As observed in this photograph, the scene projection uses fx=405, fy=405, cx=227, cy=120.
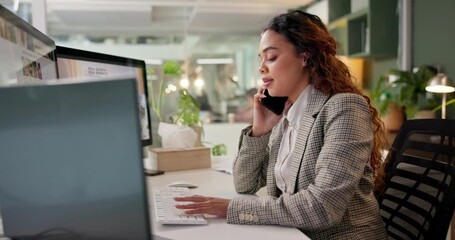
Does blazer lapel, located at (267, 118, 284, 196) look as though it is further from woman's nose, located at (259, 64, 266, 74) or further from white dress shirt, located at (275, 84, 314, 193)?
woman's nose, located at (259, 64, 266, 74)

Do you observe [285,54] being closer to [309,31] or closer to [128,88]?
[309,31]

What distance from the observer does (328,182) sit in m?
0.92

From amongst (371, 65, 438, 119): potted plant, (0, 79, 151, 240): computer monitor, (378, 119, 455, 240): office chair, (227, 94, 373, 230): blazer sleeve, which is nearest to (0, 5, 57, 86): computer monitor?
(0, 79, 151, 240): computer monitor

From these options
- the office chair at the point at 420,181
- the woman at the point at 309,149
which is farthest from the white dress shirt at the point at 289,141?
the office chair at the point at 420,181

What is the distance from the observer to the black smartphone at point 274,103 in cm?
142

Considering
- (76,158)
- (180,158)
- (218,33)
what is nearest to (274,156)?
(180,158)

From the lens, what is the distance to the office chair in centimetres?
107

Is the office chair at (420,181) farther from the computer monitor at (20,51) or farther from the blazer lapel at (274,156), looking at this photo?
the computer monitor at (20,51)

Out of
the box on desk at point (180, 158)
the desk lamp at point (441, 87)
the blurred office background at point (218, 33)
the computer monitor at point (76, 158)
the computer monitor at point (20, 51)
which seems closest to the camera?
the computer monitor at point (76, 158)

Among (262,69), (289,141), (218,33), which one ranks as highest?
(218,33)

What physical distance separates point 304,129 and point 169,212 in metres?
0.42

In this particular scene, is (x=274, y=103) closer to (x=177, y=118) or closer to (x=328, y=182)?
(x=328, y=182)

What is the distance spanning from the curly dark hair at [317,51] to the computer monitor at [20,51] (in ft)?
2.09

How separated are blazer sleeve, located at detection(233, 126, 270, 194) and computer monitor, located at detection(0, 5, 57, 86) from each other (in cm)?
64
